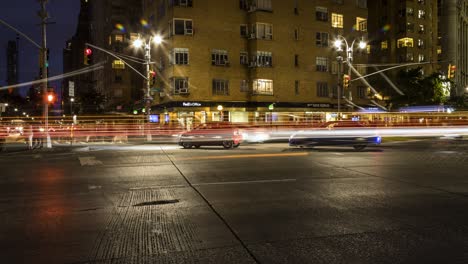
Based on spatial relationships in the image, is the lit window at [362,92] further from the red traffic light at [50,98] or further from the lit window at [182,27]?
the red traffic light at [50,98]

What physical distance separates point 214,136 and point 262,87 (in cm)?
2463

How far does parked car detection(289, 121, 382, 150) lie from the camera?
21.8m

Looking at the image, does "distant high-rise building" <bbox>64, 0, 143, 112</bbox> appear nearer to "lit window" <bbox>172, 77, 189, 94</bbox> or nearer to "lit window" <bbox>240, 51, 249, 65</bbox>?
"lit window" <bbox>240, 51, 249, 65</bbox>

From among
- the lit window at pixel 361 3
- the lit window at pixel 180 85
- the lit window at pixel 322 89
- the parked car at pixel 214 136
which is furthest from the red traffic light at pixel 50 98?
the lit window at pixel 361 3

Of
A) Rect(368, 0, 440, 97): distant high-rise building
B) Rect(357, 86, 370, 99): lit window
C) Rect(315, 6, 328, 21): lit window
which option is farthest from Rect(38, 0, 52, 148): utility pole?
Rect(368, 0, 440, 97): distant high-rise building

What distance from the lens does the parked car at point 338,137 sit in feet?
71.4

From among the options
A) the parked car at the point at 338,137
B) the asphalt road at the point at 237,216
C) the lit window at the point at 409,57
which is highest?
the lit window at the point at 409,57

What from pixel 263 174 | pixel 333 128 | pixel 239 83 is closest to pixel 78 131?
pixel 239 83

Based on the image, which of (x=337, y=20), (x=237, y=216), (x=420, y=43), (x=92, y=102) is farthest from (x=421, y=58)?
(x=237, y=216)

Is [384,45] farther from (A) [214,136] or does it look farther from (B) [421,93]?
(A) [214,136]

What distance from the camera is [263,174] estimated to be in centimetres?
1241

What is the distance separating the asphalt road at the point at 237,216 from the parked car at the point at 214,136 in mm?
10342

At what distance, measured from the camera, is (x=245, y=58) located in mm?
48156

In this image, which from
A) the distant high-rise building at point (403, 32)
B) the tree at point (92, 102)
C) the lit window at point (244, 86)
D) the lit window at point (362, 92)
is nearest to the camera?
the lit window at point (244, 86)
